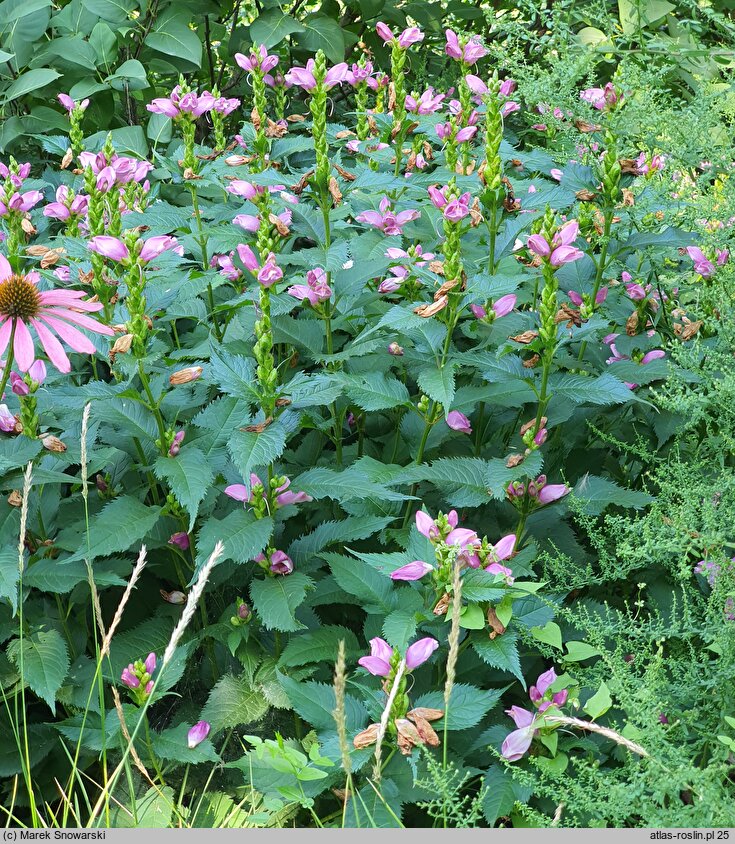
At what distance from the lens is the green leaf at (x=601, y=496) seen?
1.95m

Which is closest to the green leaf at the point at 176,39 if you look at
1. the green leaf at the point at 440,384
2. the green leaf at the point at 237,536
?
the green leaf at the point at 440,384

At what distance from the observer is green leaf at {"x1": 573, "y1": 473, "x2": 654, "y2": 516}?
6.40 feet

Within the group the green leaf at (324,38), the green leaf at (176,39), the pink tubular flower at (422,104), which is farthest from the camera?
the green leaf at (324,38)

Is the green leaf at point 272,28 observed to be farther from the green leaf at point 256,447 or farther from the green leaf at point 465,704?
the green leaf at point 465,704

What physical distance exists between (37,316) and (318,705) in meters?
0.93

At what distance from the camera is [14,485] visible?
1884mm

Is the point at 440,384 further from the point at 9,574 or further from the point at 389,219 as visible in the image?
the point at 9,574

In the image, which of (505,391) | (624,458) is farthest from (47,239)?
(624,458)

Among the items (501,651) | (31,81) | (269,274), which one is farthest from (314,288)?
(31,81)

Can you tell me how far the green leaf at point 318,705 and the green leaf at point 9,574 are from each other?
1.75ft

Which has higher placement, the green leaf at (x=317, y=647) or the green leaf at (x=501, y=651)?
the green leaf at (x=501, y=651)

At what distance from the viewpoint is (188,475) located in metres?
1.72

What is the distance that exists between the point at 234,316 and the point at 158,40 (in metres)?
2.11

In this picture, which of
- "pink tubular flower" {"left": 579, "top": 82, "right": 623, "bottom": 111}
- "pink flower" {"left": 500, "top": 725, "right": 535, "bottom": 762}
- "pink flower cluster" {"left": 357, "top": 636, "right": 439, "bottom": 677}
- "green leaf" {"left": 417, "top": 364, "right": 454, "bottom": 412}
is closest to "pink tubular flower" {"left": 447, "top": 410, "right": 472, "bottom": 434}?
"green leaf" {"left": 417, "top": 364, "right": 454, "bottom": 412}
